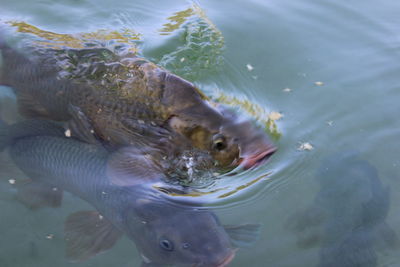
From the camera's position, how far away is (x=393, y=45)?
4.74 m

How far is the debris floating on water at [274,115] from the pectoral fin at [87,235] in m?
1.61

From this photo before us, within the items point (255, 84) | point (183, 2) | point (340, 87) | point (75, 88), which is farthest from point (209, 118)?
point (183, 2)

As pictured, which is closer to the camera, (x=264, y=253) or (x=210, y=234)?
(x=210, y=234)

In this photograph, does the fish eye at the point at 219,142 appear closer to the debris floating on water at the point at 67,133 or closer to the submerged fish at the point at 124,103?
the submerged fish at the point at 124,103

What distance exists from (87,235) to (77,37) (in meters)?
1.97

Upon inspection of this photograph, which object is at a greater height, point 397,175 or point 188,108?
point 188,108

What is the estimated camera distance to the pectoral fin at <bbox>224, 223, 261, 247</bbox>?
276cm

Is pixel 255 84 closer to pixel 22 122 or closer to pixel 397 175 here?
pixel 397 175

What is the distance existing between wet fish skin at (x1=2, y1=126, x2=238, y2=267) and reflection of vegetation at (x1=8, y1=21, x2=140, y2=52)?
3.58 feet

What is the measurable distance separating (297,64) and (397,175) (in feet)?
4.86

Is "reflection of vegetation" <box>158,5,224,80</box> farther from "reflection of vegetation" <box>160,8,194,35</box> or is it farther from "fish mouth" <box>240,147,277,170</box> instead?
"fish mouth" <box>240,147,277,170</box>

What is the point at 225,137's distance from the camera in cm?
286

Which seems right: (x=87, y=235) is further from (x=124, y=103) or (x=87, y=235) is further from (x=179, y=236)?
(x=124, y=103)

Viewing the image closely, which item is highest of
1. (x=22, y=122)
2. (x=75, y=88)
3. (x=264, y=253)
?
(x=75, y=88)
